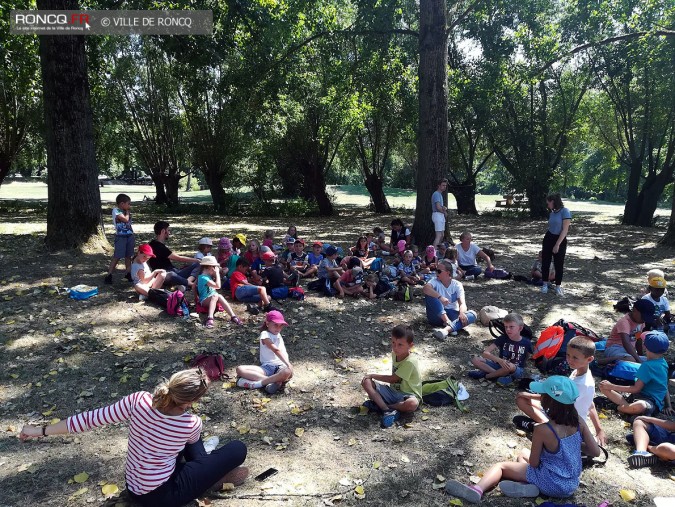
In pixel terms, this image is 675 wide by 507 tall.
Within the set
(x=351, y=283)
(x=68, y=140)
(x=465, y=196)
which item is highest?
Answer: (x=68, y=140)

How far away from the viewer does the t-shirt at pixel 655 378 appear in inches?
189

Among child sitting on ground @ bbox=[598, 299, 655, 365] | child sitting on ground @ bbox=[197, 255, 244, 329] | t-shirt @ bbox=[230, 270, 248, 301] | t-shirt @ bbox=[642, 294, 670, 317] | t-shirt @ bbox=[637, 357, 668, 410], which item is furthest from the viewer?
t-shirt @ bbox=[230, 270, 248, 301]

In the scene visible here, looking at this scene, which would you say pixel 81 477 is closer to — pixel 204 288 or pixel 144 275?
pixel 204 288

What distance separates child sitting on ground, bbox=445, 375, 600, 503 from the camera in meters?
3.57

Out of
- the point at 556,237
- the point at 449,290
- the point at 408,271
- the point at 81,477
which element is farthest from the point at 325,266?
the point at 81,477

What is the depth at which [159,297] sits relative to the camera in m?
7.71

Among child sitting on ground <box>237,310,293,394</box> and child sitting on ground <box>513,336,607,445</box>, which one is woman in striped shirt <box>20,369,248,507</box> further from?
child sitting on ground <box>513,336,607,445</box>

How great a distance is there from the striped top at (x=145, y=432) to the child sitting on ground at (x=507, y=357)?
3.85 m

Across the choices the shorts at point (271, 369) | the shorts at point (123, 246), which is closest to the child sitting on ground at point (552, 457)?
the shorts at point (271, 369)

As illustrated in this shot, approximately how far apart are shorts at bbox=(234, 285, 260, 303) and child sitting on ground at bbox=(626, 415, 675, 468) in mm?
5703

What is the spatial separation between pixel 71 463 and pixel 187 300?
14.1ft

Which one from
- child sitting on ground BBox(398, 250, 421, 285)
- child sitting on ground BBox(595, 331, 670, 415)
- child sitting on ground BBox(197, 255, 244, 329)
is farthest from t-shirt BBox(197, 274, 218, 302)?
child sitting on ground BBox(595, 331, 670, 415)

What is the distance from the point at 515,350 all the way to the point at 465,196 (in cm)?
2475

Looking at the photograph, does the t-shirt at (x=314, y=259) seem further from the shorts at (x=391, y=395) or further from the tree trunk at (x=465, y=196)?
the tree trunk at (x=465, y=196)
